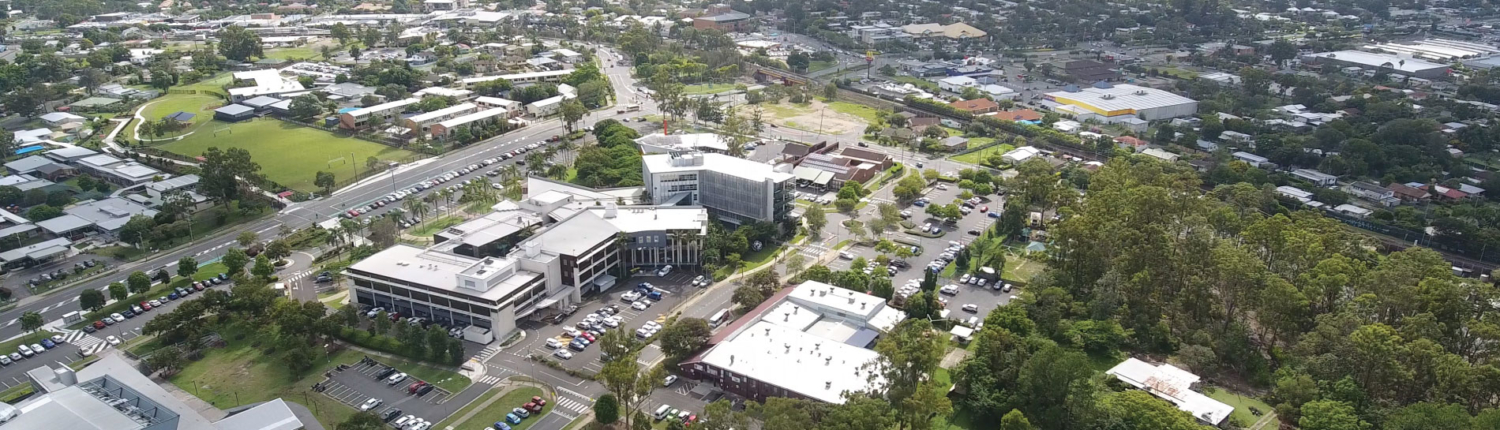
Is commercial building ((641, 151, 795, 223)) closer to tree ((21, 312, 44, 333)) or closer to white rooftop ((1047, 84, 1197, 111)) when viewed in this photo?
tree ((21, 312, 44, 333))

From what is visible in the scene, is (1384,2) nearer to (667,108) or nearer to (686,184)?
(667,108)

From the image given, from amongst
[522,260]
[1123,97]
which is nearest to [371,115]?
[522,260]

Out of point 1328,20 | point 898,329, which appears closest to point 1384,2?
point 1328,20

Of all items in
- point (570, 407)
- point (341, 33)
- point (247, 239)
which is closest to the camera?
point (570, 407)

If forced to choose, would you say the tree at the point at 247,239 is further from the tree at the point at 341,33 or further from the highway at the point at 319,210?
the tree at the point at 341,33

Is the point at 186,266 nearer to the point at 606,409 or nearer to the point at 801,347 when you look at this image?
the point at 606,409

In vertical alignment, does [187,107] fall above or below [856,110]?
above
